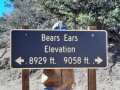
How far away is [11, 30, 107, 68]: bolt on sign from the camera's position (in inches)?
224

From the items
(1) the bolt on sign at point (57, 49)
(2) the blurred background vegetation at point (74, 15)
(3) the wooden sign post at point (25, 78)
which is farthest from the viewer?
(2) the blurred background vegetation at point (74, 15)

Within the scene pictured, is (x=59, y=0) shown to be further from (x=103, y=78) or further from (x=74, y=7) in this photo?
(x=103, y=78)

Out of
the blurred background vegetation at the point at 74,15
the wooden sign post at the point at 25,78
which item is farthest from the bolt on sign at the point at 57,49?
the blurred background vegetation at the point at 74,15

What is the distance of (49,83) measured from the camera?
237 inches

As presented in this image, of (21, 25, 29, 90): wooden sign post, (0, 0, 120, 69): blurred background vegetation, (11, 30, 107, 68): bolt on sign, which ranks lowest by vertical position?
(21, 25, 29, 90): wooden sign post

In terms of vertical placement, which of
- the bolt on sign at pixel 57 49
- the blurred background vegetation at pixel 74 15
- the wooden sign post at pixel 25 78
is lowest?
the wooden sign post at pixel 25 78

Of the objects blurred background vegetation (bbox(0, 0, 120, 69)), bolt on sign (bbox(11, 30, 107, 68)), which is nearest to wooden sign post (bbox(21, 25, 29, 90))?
bolt on sign (bbox(11, 30, 107, 68))

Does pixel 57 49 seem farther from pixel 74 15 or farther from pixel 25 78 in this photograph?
pixel 74 15

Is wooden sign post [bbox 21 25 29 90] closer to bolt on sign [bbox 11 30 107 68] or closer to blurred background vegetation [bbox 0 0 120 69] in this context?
bolt on sign [bbox 11 30 107 68]

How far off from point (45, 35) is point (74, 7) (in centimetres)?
719

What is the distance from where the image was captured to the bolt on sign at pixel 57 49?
18.7 ft

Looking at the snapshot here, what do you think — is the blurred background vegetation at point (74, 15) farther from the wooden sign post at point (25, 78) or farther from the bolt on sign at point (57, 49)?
the wooden sign post at point (25, 78)

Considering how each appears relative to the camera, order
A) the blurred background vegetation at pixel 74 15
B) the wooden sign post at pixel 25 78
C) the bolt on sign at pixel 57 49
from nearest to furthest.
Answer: the bolt on sign at pixel 57 49 < the wooden sign post at pixel 25 78 < the blurred background vegetation at pixel 74 15

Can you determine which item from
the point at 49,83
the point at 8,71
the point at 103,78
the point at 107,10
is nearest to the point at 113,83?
the point at 103,78
